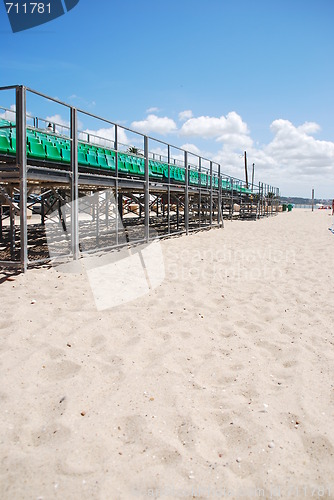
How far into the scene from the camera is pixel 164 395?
8.04 ft

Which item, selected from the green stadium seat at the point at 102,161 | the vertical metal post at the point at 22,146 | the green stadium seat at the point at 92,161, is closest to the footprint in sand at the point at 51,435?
the vertical metal post at the point at 22,146

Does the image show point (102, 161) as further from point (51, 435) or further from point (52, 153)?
point (51, 435)

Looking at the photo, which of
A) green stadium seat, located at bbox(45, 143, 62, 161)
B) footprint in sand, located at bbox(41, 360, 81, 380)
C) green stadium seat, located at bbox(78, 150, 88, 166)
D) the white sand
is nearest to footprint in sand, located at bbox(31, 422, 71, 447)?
the white sand

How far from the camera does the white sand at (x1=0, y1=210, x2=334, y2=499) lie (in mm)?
1768

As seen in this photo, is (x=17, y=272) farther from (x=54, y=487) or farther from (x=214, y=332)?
(x=54, y=487)

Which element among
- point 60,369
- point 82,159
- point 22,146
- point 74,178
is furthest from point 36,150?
point 60,369

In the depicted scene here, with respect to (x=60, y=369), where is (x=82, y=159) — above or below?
above

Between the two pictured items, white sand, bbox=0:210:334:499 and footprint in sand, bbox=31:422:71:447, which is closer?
white sand, bbox=0:210:334:499

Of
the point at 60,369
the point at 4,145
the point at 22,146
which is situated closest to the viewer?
the point at 60,369

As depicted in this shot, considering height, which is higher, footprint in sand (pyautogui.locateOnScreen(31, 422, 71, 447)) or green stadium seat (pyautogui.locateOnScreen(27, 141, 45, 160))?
green stadium seat (pyautogui.locateOnScreen(27, 141, 45, 160))

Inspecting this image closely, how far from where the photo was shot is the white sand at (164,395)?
177cm

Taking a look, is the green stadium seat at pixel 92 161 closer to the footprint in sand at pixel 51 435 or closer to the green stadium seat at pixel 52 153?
the green stadium seat at pixel 52 153

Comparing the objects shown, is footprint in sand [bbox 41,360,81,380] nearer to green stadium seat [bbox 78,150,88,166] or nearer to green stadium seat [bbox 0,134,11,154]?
green stadium seat [bbox 0,134,11,154]

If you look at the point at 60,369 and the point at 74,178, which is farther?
the point at 74,178
